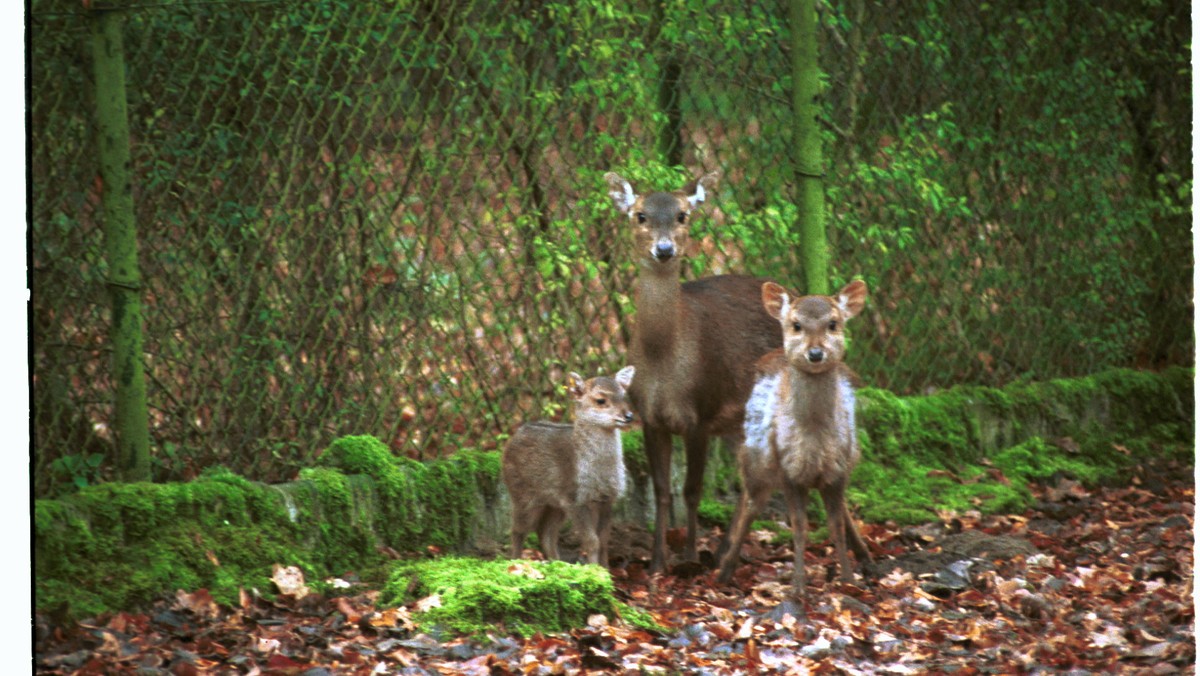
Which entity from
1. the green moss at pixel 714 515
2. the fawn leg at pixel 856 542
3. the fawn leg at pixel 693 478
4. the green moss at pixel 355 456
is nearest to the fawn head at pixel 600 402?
the fawn leg at pixel 693 478

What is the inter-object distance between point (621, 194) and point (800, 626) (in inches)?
60.5

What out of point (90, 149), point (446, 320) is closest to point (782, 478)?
point (446, 320)

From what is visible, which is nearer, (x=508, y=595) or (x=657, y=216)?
(x=508, y=595)

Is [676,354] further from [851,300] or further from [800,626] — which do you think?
[800,626]

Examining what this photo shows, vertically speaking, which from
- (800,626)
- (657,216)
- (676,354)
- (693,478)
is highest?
(657,216)

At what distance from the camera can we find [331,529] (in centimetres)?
489

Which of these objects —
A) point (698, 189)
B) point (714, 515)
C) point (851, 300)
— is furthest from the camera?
point (714, 515)

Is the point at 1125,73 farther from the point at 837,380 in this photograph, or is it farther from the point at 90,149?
the point at 90,149

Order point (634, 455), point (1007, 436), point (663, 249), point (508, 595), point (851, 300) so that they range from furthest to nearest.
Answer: point (1007, 436) < point (634, 455) < point (663, 249) < point (851, 300) < point (508, 595)

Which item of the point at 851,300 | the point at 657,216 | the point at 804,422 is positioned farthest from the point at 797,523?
the point at 657,216

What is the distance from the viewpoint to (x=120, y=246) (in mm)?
4500

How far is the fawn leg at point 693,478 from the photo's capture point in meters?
5.36

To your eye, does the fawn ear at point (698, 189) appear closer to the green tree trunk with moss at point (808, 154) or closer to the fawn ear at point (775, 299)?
the fawn ear at point (775, 299)

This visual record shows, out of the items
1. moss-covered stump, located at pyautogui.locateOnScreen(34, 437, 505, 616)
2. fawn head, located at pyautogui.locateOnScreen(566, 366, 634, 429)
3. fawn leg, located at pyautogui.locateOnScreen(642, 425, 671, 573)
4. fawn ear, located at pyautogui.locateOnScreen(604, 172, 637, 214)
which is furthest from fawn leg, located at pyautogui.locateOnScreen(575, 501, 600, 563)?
fawn ear, located at pyautogui.locateOnScreen(604, 172, 637, 214)
